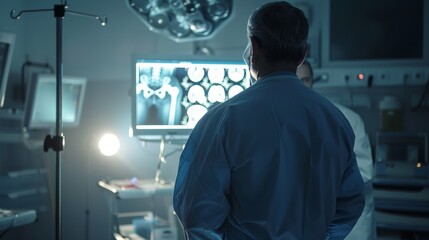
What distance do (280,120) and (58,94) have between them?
1130mm

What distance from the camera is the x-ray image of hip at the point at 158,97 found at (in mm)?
2445

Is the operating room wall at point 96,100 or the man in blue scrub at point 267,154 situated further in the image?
the operating room wall at point 96,100

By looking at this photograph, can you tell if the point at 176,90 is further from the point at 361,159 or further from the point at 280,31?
the point at 280,31

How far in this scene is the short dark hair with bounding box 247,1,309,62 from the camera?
121 centimetres

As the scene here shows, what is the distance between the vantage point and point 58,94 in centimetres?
204

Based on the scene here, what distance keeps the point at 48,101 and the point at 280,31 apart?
1853 mm

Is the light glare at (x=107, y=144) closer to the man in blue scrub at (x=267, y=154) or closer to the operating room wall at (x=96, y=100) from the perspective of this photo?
the operating room wall at (x=96, y=100)

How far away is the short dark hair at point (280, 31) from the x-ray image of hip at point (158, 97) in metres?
1.26

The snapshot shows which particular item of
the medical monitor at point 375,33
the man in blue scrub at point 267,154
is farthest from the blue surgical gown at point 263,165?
the medical monitor at point 375,33

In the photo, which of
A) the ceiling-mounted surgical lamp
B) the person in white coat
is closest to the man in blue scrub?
the person in white coat

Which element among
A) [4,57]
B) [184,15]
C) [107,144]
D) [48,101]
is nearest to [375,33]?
[184,15]

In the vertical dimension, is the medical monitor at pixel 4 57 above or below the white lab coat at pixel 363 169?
above

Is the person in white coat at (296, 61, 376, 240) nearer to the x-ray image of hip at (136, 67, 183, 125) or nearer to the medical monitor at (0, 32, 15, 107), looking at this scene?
the x-ray image of hip at (136, 67, 183, 125)

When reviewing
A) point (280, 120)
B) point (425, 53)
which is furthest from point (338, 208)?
Result: point (425, 53)
